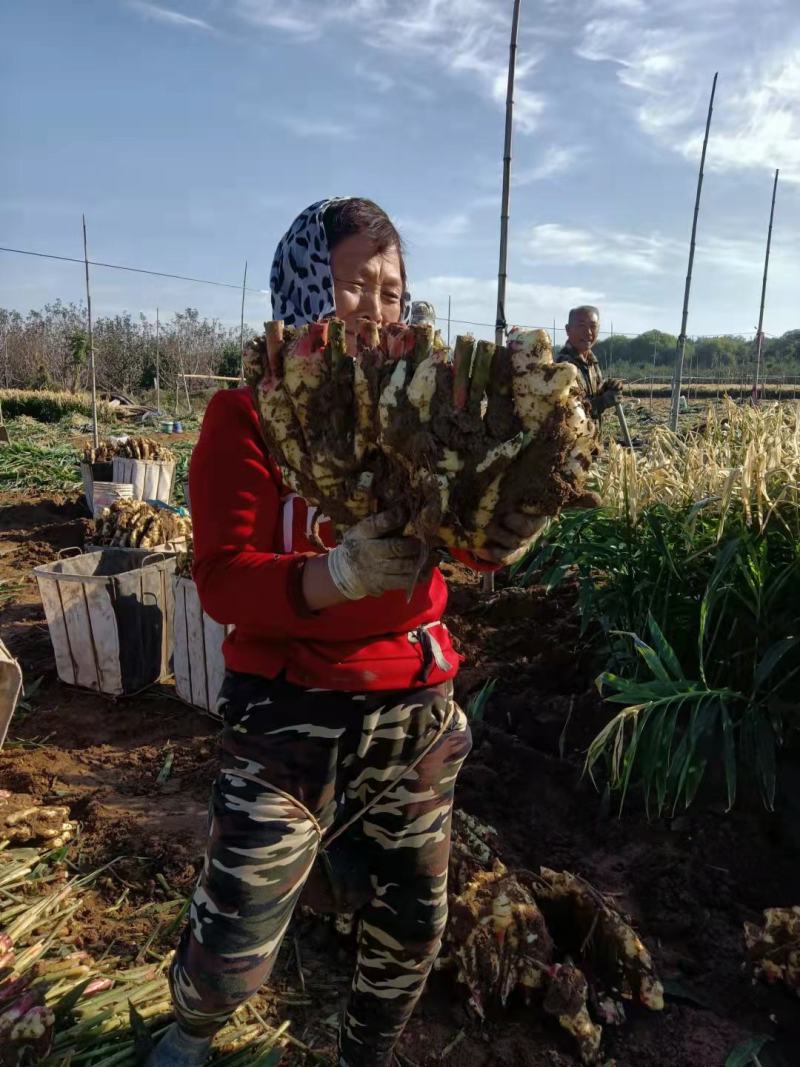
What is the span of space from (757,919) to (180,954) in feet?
5.06

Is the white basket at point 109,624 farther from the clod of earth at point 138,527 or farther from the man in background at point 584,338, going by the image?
the man in background at point 584,338

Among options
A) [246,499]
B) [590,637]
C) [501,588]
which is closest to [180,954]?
[246,499]

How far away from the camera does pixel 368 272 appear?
1.40 m

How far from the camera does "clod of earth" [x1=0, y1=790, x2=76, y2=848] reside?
2221 millimetres

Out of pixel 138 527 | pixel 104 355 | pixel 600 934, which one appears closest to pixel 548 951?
pixel 600 934

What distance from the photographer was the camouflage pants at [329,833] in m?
1.22

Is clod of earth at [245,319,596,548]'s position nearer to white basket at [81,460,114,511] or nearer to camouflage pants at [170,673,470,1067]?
camouflage pants at [170,673,470,1067]

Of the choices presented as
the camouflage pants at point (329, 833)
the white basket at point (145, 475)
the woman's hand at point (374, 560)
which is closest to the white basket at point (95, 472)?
the white basket at point (145, 475)

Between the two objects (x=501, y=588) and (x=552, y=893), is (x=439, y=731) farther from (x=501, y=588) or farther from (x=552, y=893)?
(x=501, y=588)

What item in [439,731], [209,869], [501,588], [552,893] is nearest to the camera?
[209,869]

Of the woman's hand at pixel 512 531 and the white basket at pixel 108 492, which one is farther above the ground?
the woman's hand at pixel 512 531

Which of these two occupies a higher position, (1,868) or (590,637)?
(590,637)

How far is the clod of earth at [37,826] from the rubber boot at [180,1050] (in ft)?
3.29

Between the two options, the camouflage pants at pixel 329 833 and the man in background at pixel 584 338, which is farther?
the man in background at pixel 584 338
